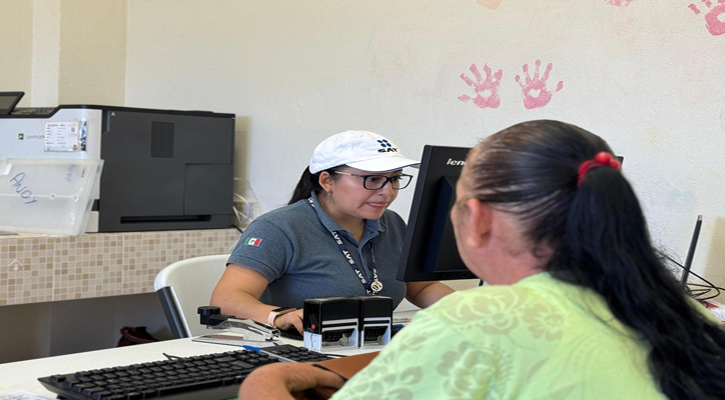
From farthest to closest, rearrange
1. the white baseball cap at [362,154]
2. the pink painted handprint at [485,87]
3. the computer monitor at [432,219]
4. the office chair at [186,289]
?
the pink painted handprint at [485,87]
the white baseball cap at [362,154]
the office chair at [186,289]
the computer monitor at [432,219]

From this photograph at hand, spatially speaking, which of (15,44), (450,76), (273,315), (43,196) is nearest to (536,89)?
(450,76)

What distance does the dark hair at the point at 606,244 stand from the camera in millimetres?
734

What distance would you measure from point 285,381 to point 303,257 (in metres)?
0.96

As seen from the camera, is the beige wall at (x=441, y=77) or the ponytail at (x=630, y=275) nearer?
the ponytail at (x=630, y=275)

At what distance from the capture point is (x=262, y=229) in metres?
1.91

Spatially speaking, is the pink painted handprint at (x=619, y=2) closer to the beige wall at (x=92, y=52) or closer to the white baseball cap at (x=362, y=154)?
the white baseball cap at (x=362, y=154)

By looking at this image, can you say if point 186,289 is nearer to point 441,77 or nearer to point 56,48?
point 441,77

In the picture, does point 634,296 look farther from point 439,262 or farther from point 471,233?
point 439,262

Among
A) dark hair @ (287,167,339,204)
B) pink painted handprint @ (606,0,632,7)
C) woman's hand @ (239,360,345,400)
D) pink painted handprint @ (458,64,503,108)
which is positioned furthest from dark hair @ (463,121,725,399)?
pink painted handprint @ (458,64,503,108)

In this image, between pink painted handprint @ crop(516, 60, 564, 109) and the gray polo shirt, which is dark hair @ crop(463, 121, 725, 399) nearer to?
the gray polo shirt

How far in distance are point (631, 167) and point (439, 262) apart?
800 mm

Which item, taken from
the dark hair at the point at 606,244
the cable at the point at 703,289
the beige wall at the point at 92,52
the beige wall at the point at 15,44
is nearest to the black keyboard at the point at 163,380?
the dark hair at the point at 606,244

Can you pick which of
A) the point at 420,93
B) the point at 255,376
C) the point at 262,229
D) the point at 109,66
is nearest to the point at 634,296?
the point at 255,376

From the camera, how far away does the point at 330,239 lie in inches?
77.8
